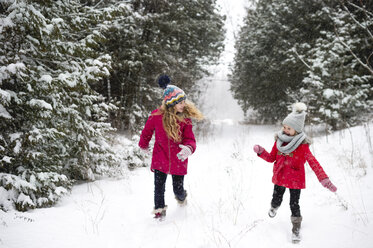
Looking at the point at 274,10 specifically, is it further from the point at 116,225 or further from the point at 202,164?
the point at 116,225

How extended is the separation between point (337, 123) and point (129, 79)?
8060mm

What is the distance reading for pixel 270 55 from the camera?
38.0 ft

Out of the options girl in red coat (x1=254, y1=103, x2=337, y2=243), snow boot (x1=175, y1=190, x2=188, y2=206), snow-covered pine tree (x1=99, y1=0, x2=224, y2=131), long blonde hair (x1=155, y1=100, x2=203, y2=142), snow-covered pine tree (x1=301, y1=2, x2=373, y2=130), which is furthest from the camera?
snow-covered pine tree (x1=301, y1=2, x2=373, y2=130)

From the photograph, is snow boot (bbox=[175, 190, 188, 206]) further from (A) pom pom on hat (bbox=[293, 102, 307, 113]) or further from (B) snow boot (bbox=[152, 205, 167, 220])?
(A) pom pom on hat (bbox=[293, 102, 307, 113])

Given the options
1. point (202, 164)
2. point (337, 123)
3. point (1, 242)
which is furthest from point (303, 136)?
point (337, 123)

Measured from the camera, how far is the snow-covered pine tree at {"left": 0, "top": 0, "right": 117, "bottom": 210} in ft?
9.88

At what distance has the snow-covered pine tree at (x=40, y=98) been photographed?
3.01 m

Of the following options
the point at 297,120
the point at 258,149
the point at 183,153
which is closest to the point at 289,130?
the point at 297,120

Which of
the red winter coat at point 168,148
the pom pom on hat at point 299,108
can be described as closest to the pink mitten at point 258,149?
the pom pom on hat at point 299,108

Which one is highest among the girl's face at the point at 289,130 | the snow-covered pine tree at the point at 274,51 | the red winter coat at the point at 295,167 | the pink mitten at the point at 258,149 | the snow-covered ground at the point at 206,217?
the snow-covered pine tree at the point at 274,51

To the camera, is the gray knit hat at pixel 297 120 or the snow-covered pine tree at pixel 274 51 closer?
the gray knit hat at pixel 297 120

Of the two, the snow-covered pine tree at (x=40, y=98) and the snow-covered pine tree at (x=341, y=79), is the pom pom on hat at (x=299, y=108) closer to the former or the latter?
the snow-covered pine tree at (x=40, y=98)

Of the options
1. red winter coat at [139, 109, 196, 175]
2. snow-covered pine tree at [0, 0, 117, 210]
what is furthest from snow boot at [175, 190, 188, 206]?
snow-covered pine tree at [0, 0, 117, 210]

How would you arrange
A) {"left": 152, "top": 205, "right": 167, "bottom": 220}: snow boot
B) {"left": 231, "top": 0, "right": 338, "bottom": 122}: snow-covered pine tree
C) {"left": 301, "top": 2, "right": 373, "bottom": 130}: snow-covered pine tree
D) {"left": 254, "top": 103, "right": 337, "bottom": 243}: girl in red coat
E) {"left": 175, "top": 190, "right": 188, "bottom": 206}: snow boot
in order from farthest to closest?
{"left": 231, "top": 0, "right": 338, "bottom": 122}: snow-covered pine tree < {"left": 301, "top": 2, "right": 373, "bottom": 130}: snow-covered pine tree < {"left": 175, "top": 190, "right": 188, "bottom": 206}: snow boot < {"left": 152, "top": 205, "right": 167, "bottom": 220}: snow boot < {"left": 254, "top": 103, "right": 337, "bottom": 243}: girl in red coat
